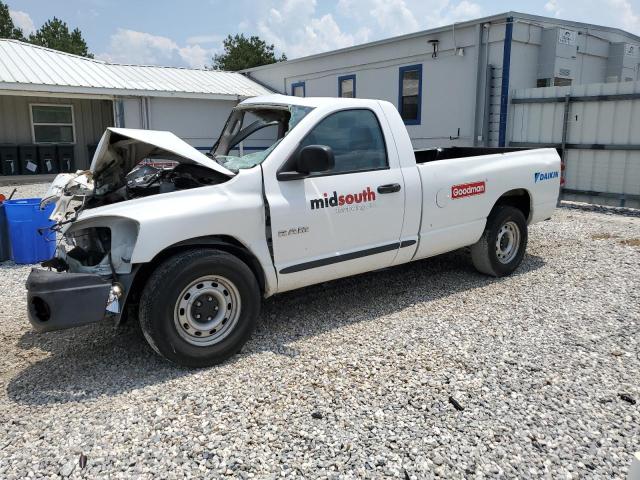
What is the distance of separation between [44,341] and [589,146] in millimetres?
10886

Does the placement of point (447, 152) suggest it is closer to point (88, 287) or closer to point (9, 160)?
point (88, 287)

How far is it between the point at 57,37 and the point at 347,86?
4167 centimetres

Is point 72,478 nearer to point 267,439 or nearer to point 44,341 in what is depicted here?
point 267,439

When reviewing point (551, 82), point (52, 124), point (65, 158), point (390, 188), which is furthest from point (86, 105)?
point (390, 188)

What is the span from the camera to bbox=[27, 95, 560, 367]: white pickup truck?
3.64 metres

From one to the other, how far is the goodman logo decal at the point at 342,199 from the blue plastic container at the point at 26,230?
4128 millimetres

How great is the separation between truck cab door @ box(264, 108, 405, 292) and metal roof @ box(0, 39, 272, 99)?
13.6 m

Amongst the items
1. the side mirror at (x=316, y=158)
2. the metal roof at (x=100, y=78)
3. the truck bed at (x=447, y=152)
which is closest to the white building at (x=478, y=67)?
the metal roof at (x=100, y=78)

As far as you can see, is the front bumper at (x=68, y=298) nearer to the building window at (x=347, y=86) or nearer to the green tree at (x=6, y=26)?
the building window at (x=347, y=86)

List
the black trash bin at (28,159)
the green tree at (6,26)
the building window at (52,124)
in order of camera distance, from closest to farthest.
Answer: the black trash bin at (28,159) → the building window at (52,124) → the green tree at (6,26)

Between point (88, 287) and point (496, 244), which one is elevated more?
point (88, 287)

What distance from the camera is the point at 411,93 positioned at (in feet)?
50.8

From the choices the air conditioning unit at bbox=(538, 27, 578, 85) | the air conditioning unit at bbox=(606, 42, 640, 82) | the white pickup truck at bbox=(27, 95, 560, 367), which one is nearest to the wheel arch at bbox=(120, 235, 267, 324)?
the white pickup truck at bbox=(27, 95, 560, 367)

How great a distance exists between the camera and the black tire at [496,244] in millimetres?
5855
